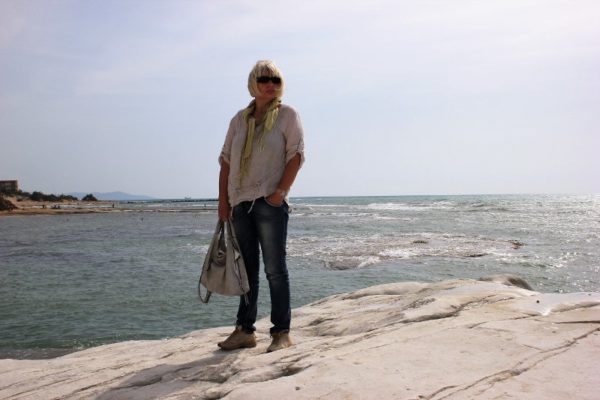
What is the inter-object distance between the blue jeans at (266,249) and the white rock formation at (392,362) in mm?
283

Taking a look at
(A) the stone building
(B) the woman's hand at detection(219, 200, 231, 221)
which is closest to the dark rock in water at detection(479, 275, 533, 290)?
(B) the woman's hand at detection(219, 200, 231, 221)

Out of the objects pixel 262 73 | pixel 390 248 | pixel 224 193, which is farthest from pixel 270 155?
pixel 390 248

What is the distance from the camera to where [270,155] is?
3789mm

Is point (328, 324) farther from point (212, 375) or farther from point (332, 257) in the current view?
point (332, 257)

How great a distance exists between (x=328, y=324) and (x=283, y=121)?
2.13m

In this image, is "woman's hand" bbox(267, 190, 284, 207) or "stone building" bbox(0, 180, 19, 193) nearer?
"woman's hand" bbox(267, 190, 284, 207)

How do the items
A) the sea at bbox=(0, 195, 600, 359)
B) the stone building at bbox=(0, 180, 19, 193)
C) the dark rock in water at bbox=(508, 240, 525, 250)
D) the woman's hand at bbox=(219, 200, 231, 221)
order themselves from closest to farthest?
1. the woman's hand at bbox=(219, 200, 231, 221)
2. the sea at bbox=(0, 195, 600, 359)
3. the dark rock in water at bbox=(508, 240, 525, 250)
4. the stone building at bbox=(0, 180, 19, 193)

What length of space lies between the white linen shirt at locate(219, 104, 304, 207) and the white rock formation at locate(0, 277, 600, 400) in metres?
1.24

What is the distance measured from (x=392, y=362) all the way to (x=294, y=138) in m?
1.81

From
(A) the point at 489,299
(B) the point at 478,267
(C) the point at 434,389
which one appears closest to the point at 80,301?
(A) the point at 489,299

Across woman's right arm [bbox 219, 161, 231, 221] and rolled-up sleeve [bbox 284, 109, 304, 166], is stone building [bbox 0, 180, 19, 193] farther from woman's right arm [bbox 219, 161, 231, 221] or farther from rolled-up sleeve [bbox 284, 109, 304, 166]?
rolled-up sleeve [bbox 284, 109, 304, 166]

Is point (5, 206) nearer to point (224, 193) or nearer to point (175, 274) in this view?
point (175, 274)

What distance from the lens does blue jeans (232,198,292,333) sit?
3750 millimetres

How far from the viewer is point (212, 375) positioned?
10.7 ft
